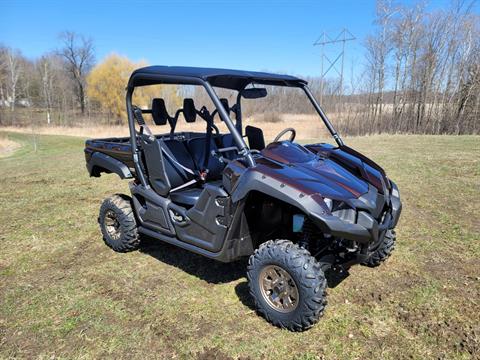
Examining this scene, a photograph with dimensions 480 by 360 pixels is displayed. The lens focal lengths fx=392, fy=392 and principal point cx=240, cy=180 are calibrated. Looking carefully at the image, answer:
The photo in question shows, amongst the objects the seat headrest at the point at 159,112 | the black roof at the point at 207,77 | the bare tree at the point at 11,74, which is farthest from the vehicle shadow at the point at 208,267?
the bare tree at the point at 11,74

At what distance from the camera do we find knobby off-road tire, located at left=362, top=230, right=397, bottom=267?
3643 mm

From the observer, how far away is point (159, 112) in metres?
3.85

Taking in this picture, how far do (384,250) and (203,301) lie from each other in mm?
1744

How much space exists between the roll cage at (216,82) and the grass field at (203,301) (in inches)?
41.7

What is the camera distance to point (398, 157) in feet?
31.1

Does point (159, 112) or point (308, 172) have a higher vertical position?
point (159, 112)

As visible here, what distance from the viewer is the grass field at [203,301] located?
2.65 meters

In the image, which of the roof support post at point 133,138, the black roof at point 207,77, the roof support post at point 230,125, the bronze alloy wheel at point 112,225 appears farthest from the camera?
the bronze alloy wheel at point 112,225

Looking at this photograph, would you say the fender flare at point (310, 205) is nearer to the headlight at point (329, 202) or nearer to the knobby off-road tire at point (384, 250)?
the headlight at point (329, 202)

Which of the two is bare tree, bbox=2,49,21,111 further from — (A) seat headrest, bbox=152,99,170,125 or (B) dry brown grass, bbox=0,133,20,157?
(A) seat headrest, bbox=152,99,170,125

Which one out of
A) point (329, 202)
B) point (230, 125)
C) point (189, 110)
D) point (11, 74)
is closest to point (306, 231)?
point (329, 202)

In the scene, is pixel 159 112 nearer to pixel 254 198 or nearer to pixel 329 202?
pixel 254 198

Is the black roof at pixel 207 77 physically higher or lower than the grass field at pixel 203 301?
higher

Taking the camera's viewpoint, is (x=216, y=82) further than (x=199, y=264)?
No
